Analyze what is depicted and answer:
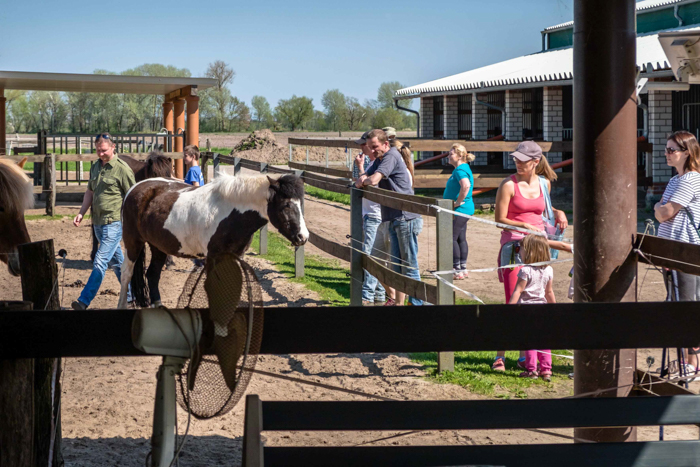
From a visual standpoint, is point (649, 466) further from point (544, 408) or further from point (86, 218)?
point (86, 218)

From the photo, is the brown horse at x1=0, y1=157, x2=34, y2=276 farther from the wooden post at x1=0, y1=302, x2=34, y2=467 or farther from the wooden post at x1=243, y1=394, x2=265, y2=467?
the wooden post at x1=243, y1=394, x2=265, y2=467

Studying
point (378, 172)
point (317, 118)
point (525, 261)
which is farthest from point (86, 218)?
point (317, 118)

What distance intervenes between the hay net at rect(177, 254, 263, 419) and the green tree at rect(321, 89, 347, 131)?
7175 centimetres

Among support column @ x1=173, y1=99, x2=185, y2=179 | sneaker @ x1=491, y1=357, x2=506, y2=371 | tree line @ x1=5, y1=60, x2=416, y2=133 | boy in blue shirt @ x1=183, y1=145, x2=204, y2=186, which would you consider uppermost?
tree line @ x1=5, y1=60, x2=416, y2=133

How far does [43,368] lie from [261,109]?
85046mm

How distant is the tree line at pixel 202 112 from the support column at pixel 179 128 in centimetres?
3978

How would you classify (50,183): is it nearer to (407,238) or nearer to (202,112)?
(407,238)

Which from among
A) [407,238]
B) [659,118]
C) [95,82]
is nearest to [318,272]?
[407,238]

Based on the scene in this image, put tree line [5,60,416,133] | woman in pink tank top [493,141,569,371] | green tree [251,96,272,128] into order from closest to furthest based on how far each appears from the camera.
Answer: woman in pink tank top [493,141,569,371]
tree line [5,60,416,133]
green tree [251,96,272,128]

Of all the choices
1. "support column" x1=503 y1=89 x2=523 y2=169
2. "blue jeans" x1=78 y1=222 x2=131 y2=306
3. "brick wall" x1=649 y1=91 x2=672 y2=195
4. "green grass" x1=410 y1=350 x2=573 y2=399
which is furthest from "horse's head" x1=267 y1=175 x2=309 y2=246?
"support column" x1=503 y1=89 x2=523 y2=169

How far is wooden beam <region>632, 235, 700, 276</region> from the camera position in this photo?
323cm

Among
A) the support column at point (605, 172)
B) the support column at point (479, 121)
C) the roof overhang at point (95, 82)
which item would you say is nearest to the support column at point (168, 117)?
the roof overhang at point (95, 82)

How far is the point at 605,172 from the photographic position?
3.43 m

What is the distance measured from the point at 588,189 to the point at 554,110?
18823mm
